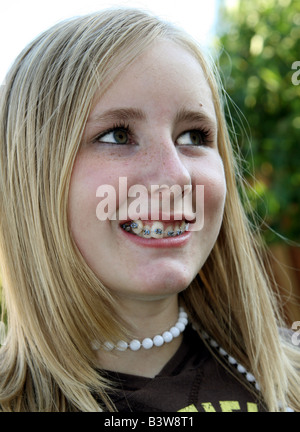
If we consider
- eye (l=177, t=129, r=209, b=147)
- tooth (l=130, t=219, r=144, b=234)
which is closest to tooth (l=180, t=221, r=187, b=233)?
tooth (l=130, t=219, r=144, b=234)

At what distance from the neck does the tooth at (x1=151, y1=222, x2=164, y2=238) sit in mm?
204

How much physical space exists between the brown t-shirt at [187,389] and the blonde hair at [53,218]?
0.05m

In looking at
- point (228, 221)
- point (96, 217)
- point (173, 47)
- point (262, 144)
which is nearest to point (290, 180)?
point (262, 144)

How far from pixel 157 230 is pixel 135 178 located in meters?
0.14

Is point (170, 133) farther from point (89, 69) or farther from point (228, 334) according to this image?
point (228, 334)

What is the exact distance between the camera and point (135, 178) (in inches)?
50.1

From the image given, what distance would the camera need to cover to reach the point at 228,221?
65.3 inches

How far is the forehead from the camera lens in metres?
1.28

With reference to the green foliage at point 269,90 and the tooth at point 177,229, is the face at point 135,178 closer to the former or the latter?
the tooth at point 177,229

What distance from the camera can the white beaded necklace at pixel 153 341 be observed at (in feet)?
4.45

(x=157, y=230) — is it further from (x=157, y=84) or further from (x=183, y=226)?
(x=157, y=84)

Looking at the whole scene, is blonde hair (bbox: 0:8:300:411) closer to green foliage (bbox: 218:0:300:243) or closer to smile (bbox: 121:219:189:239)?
smile (bbox: 121:219:189:239)

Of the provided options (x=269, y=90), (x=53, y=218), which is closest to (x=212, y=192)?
(x=53, y=218)

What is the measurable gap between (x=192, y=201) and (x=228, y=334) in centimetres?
51
